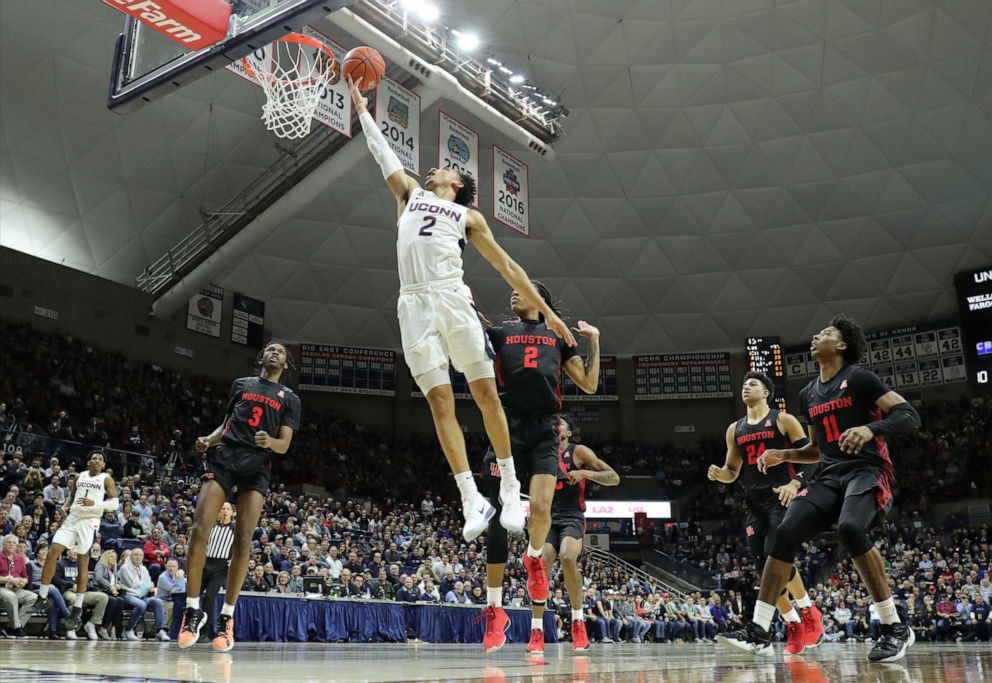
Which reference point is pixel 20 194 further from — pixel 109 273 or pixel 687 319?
pixel 687 319

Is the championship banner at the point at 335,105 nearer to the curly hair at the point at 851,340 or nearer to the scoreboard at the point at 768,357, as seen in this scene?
the curly hair at the point at 851,340

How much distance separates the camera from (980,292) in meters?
29.5

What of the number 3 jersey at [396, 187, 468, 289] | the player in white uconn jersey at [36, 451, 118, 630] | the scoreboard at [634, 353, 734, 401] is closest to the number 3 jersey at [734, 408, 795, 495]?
the number 3 jersey at [396, 187, 468, 289]

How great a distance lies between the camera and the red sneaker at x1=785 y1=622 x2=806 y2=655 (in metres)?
7.06

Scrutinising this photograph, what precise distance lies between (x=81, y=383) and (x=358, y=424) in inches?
512

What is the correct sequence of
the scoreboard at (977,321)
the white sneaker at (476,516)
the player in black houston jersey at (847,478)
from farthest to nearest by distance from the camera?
the scoreboard at (977,321) < the player in black houston jersey at (847,478) < the white sneaker at (476,516)

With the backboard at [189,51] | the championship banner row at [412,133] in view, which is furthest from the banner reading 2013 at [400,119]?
the backboard at [189,51]

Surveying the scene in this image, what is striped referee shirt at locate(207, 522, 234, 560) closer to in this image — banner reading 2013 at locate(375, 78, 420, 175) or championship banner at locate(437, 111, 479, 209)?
banner reading 2013 at locate(375, 78, 420, 175)

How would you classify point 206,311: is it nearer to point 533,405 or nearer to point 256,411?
point 256,411

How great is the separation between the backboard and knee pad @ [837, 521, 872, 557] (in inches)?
306

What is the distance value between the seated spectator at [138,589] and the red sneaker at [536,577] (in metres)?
7.19

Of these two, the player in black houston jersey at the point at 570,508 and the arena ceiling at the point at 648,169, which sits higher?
the arena ceiling at the point at 648,169

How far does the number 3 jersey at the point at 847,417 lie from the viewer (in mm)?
5902

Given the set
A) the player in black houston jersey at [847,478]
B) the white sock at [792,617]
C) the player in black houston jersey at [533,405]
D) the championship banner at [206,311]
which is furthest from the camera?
the championship banner at [206,311]
